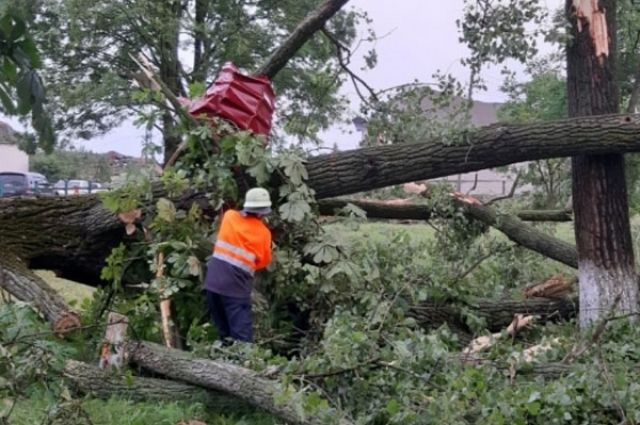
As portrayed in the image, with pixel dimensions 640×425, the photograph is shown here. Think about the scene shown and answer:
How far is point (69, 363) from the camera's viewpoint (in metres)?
4.52

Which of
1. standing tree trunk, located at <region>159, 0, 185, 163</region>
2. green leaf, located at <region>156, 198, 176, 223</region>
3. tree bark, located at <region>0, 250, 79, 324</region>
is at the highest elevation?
standing tree trunk, located at <region>159, 0, 185, 163</region>

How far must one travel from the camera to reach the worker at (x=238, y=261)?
5.29m

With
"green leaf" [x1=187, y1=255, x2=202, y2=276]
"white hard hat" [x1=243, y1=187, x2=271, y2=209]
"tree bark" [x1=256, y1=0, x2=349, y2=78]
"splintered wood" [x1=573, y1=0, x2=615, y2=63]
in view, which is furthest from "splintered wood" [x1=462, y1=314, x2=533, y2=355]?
"tree bark" [x1=256, y1=0, x2=349, y2=78]

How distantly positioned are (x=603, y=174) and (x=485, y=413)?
10.7 ft

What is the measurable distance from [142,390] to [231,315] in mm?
978

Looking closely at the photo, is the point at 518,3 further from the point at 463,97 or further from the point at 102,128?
the point at 102,128

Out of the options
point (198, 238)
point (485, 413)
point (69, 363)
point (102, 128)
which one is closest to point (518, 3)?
point (198, 238)

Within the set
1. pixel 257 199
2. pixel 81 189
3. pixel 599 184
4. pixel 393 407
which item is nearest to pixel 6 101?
pixel 393 407

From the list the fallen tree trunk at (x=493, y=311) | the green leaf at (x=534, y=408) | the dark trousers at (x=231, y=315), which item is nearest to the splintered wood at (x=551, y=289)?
the fallen tree trunk at (x=493, y=311)

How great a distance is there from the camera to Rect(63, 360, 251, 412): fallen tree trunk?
444 cm

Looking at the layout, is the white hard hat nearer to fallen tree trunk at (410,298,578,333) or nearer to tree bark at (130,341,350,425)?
tree bark at (130,341,350,425)

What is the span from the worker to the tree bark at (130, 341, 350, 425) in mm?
695

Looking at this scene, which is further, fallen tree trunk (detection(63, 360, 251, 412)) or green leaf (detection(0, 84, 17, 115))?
fallen tree trunk (detection(63, 360, 251, 412))

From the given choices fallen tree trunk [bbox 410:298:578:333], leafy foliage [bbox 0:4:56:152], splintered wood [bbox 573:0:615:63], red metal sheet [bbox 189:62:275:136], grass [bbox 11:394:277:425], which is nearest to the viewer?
leafy foliage [bbox 0:4:56:152]
